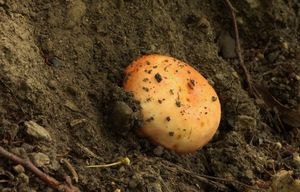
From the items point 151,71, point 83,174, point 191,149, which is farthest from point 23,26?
point 191,149

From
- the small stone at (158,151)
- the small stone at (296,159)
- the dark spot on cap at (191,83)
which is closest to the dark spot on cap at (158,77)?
the dark spot on cap at (191,83)

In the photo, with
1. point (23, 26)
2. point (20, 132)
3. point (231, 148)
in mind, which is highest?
point (23, 26)

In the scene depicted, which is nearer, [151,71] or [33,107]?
[33,107]

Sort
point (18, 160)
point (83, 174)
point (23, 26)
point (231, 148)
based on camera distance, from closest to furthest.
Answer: point (18, 160) < point (83, 174) < point (23, 26) < point (231, 148)

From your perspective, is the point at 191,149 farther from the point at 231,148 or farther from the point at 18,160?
the point at 18,160

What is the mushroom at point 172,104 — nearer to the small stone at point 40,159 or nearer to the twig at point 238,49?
the small stone at point 40,159

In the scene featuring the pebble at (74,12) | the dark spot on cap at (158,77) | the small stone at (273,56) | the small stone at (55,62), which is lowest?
the small stone at (273,56)
